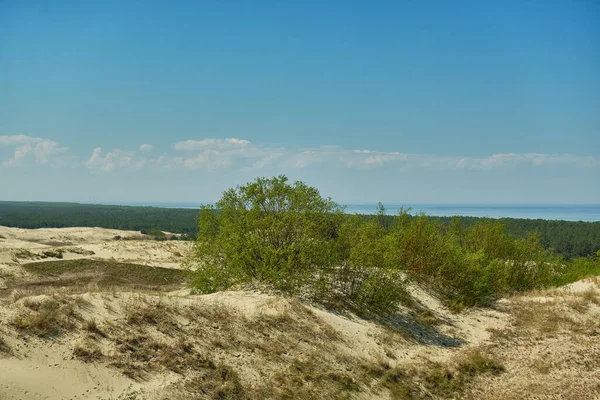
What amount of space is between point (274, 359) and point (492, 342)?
11.4 meters

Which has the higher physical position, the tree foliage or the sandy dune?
the tree foliage

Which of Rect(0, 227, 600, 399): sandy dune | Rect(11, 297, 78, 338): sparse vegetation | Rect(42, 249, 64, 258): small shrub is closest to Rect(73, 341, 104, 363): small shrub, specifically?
Rect(0, 227, 600, 399): sandy dune

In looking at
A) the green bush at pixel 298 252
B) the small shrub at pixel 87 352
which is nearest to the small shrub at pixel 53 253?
the green bush at pixel 298 252

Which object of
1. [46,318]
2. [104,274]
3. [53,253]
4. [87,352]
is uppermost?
[46,318]

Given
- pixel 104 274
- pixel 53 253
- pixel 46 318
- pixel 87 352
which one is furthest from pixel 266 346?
pixel 53 253

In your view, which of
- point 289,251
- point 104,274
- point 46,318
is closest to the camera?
point 46,318

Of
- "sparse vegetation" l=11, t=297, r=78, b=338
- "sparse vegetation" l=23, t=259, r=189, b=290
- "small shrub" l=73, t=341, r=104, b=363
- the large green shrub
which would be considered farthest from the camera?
"sparse vegetation" l=23, t=259, r=189, b=290

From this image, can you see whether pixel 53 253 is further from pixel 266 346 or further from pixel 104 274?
pixel 266 346

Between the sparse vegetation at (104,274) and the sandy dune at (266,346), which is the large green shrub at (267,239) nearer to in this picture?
the sandy dune at (266,346)

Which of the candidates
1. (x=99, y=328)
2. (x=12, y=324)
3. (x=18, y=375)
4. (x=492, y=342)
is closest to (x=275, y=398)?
(x=99, y=328)

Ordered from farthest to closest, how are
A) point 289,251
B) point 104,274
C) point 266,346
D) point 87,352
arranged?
point 104,274 → point 289,251 → point 266,346 → point 87,352

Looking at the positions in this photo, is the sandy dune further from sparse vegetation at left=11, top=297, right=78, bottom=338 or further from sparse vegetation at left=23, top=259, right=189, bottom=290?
sparse vegetation at left=23, top=259, right=189, bottom=290

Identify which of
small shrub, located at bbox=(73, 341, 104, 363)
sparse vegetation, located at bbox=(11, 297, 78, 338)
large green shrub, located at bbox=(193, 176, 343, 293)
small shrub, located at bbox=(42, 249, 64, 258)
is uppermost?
large green shrub, located at bbox=(193, 176, 343, 293)

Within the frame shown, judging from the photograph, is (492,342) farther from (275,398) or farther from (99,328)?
(99,328)
